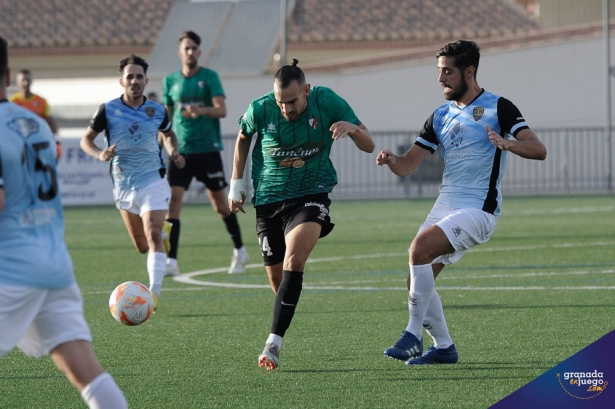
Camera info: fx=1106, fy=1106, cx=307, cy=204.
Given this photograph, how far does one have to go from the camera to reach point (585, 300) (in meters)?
9.37

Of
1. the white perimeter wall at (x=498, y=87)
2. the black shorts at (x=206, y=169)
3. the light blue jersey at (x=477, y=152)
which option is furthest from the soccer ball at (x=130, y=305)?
the white perimeter wall at (x=498, y=87)

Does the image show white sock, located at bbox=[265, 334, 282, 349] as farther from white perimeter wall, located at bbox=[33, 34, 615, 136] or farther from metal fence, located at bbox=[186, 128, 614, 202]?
white perimeter wall, located at bbox=[33, 34, 615, 136]

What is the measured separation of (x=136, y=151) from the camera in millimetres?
10078

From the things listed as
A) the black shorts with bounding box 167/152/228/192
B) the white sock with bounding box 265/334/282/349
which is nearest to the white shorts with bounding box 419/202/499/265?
the white sock with bounding box 265/334/282/349

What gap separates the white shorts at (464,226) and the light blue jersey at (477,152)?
0.24 ft

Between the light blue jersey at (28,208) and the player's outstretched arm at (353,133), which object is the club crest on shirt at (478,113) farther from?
the light blue jersey at (28,208)

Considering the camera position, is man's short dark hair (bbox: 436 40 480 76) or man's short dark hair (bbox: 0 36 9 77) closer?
man's short dark hair (bbox: 0 36 9 77)

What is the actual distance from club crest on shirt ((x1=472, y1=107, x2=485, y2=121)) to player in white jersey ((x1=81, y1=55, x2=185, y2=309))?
12.1 ft

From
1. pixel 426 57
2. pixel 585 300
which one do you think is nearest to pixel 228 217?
pixel 585 300

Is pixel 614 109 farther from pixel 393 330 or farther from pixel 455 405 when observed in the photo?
pixel 455 405

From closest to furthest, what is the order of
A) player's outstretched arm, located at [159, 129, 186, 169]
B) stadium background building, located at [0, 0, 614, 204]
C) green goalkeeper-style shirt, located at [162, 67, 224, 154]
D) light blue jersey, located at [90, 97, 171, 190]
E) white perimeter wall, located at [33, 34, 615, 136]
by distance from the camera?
light blue jersey, located at [90, 97, 171, 190] → player's outstretched arm, located at [159, 129, 186, 169] → green goalkeeper-style shirt, located at [162, 67, 224, 154] → stadium background building, located at [0, 0, 614, 204] → white perimeter wall, located at [33, 34, 615, 136]

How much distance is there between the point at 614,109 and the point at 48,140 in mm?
27788

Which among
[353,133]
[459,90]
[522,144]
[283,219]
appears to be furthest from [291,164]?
[522,144]

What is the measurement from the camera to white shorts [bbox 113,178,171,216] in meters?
9.91
